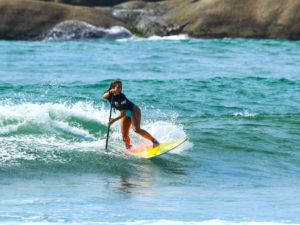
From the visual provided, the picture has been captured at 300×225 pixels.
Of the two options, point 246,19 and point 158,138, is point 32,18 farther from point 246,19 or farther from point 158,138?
point 158,138

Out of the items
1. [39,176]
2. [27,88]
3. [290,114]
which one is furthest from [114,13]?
[39,176]

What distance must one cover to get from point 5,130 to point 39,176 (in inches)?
135

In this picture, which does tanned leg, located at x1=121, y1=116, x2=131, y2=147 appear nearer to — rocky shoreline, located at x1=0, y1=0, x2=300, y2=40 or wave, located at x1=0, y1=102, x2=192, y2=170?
wave, located at x1=0, y1=102, x2=192, y2=170

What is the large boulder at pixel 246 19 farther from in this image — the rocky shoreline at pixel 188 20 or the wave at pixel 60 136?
the wave at pixel 60 136

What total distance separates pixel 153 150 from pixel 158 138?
1631mm

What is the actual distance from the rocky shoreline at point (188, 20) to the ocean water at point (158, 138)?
740 cm

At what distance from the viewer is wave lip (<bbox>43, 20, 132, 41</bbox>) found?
3384 cm

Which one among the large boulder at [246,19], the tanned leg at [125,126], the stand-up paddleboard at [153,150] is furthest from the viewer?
the large boulder at [246,19]

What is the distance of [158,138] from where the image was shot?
1283 cm

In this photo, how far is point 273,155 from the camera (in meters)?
12.1

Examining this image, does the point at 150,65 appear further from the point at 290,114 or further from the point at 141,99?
the point at 290,114

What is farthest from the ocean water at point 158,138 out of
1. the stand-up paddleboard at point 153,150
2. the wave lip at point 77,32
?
the wave lip at point 77,32

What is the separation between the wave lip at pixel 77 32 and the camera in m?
33.8

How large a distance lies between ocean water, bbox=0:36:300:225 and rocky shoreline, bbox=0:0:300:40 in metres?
7.40
